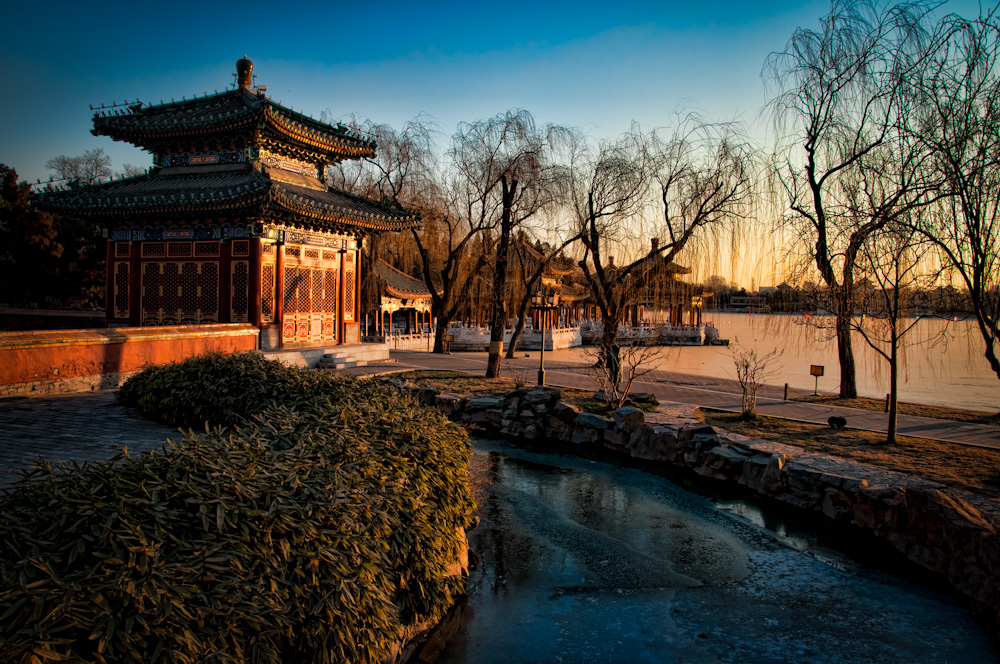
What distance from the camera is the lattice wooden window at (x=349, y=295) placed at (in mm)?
18828

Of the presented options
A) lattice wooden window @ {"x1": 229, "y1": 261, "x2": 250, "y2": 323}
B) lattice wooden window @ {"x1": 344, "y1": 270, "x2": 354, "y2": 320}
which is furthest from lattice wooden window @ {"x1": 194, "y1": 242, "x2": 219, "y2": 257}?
lattice wooden window @ {"x1": 344, "y1": 270, "x2": 354, "y2": 320}

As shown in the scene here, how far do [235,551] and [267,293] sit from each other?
1421 cm

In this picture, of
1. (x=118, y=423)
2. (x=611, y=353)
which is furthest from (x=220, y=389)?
(x=611, y=353)

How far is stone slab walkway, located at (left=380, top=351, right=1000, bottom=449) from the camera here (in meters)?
10.6

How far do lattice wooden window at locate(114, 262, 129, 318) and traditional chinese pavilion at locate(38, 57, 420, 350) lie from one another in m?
0.03

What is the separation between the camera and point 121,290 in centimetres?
1684

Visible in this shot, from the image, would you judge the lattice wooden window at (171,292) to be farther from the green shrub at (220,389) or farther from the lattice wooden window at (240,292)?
the green shrub at (220,389)

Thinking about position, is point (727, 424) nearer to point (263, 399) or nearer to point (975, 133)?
point (975, 133)

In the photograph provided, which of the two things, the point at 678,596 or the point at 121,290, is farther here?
the point at 121,290

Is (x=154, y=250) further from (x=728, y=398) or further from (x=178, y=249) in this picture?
(x=728, y=398)

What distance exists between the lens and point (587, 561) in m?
6.43

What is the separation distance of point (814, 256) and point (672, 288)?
4.34 metres

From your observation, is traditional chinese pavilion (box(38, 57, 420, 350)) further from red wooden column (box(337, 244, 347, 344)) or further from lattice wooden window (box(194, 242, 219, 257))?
red wooden column (box(337, 244, 347, 344))

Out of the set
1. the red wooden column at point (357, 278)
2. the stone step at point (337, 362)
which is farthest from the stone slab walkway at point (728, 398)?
the red wooden column at point (357, 278)
